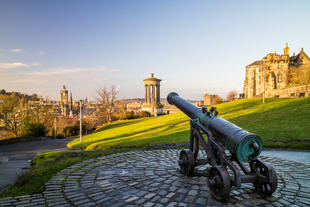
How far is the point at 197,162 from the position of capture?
4621 millimetres

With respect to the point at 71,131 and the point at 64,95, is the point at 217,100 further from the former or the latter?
the point at 64,95

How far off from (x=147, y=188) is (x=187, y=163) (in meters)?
1.14

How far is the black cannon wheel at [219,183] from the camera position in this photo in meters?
3.28

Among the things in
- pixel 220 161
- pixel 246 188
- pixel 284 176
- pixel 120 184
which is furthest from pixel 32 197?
pixel 284 176

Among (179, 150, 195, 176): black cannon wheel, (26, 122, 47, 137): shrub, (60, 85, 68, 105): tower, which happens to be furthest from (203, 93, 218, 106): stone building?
(60, 85, 68, 105): tower

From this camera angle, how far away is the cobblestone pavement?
347cm

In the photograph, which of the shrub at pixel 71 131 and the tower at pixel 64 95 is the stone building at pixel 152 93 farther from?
the tower at pixel 64 95

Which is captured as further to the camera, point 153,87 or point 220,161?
point 153,87

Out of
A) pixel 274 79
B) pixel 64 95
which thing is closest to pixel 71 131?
pixel 274 79

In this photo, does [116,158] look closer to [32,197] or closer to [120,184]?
[120,184]

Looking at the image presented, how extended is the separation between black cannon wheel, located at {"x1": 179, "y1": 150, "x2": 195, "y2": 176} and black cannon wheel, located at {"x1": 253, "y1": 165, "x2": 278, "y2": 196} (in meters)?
1.36

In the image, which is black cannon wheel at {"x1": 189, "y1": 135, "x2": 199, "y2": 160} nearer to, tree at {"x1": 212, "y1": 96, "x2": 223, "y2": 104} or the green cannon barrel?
the green cannon barrel

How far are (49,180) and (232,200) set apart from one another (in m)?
4.06

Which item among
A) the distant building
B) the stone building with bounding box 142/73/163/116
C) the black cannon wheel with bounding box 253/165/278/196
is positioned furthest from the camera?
the distant building
